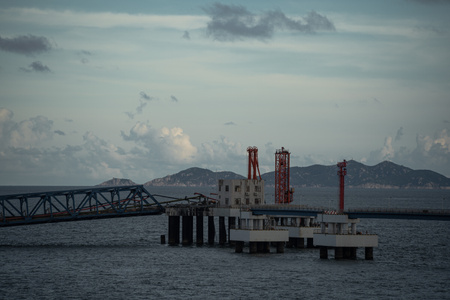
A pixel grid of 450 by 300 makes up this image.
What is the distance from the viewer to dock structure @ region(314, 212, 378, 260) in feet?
372

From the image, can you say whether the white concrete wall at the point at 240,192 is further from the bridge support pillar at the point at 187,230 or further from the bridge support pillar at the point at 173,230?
the bridge support pillar at the point at 173,230

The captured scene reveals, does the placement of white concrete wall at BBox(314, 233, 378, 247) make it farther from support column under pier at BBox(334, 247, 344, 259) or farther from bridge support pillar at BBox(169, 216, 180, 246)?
bridge support pillar at BBox(169, 216, 180, 246)

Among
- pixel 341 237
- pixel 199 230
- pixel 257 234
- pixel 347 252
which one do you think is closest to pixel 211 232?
pixel 199 230

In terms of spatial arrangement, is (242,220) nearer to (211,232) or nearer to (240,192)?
(240,192)

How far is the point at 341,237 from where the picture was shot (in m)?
113

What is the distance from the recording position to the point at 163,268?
110062 mm

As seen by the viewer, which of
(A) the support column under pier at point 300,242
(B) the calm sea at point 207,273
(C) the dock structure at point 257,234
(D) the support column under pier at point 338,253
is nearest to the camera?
(B) the calm sea at point 207,273

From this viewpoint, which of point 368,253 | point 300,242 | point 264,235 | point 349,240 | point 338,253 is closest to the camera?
point 349,240

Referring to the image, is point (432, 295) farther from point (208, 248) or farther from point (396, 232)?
point (396, 232)

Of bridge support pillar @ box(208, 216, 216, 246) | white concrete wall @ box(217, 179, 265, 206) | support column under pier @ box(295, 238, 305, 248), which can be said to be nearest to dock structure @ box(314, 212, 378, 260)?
support column under pier @ box(295, 238, 305, 248)

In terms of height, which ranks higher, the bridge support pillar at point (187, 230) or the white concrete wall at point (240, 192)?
the white concrete wall at point (240, 192)

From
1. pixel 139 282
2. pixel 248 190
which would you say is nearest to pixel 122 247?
pixel 248 190

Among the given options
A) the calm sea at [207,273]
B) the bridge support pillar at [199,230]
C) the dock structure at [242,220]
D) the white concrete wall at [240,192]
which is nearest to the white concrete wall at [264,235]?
the dock structure at [242,220]

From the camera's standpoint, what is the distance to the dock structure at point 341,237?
113 metres
